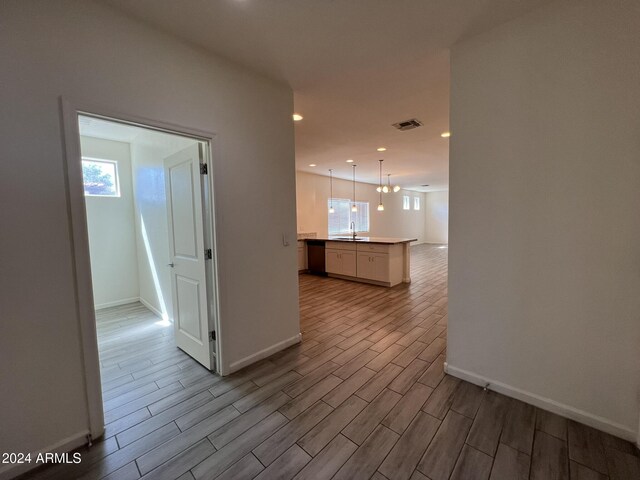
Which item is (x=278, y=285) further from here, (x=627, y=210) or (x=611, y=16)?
(x=611, y=16)

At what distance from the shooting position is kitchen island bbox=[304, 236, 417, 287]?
534 cm

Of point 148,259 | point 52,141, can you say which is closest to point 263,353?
point 52,141

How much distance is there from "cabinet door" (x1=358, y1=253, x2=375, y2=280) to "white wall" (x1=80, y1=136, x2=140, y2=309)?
4.28m

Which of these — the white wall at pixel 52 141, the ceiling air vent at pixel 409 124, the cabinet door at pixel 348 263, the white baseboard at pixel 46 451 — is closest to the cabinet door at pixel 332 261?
the cabinet door at pixel 348 263

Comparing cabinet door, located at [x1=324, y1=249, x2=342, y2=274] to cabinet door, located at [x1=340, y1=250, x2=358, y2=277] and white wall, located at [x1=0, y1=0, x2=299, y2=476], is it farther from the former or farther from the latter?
white wall, located at [x1=0, y1=0, x2=299, y2=476]

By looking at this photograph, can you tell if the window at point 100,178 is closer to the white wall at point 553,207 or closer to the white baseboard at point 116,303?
the white baseboard at point 116,303

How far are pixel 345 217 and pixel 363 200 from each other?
128 centimetres

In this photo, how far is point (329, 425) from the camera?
181cm

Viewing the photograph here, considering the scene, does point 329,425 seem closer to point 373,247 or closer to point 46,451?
point 46,451

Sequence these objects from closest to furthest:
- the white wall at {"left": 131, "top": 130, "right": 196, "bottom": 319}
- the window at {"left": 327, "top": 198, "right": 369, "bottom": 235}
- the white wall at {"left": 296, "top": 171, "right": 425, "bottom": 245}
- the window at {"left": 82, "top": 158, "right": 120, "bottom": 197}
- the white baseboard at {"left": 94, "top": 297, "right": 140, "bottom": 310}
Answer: the white wall at {"left": 131, "top": 130, "right": 196, "bottom": 319}
the window at {"left": 82, "top": 158, "right": 120, "bottom": 197}
the white baseboard at {"left": 94, "top": 297, "right": 140, "bottom": 310}
the white wall at {"left": 296, "top": 171, "right": 425, "bottom": 245}
the window at {"left": 327, "top": 198, "right": 369, "bottom": 235}

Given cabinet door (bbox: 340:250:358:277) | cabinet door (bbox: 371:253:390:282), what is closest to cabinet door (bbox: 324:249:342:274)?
cabinet door (bbox: 340:250:358:277)

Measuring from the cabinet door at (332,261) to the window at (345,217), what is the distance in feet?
7.05

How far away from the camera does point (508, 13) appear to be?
71.7 inches

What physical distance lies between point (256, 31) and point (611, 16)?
2.24 m
